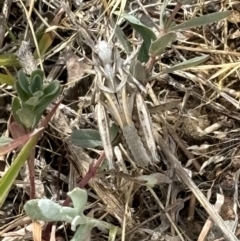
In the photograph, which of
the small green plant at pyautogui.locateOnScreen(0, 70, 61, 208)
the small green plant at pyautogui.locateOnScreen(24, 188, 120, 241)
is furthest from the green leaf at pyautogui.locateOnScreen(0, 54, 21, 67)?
the small green plant at pyautogui.locateOnScreen(24, 188, 120, 241)

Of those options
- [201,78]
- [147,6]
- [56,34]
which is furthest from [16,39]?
[201,78]

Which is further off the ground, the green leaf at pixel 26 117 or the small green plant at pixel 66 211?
the green leaf at pixel 26 117

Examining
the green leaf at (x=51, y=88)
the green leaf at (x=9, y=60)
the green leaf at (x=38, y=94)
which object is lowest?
the green leaf at (x=9, y=60)

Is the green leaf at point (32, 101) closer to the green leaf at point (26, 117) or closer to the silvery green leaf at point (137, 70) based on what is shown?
the green leaf at point (26, 117)

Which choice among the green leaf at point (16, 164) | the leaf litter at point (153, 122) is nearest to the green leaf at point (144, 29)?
the leaf litter at point (153, 122)

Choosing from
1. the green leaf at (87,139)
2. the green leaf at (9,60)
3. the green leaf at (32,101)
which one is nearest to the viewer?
the green leaf at (32,101)

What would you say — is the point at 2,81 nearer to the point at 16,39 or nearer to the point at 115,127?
the point at 16,39

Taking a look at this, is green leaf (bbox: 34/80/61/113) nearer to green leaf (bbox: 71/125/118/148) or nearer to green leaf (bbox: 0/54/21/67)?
green leaf (bbox: 71/125/118/148)
